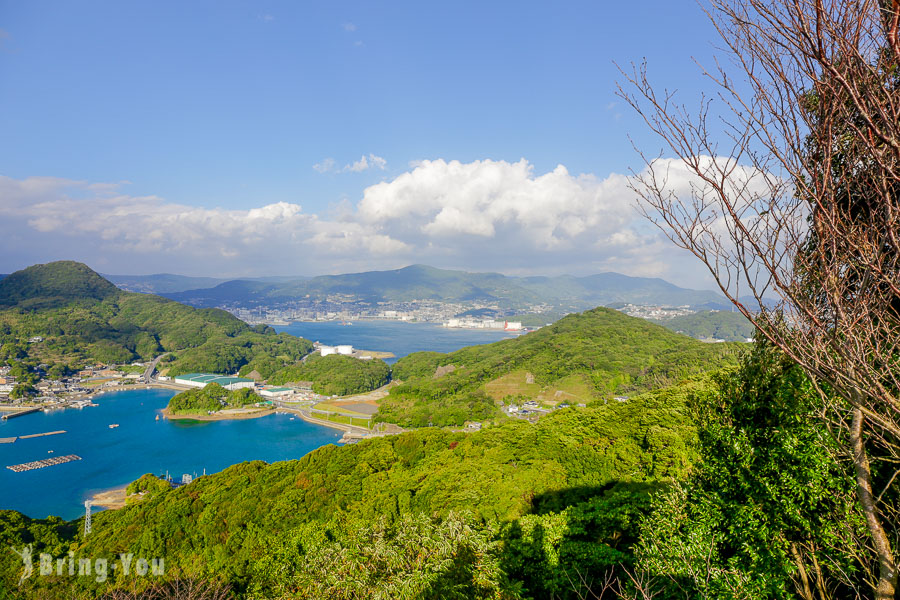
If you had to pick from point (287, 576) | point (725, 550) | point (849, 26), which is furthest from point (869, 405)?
point (287, 576)

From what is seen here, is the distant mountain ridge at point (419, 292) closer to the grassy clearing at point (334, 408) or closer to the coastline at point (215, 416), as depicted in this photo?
the coastline at point (215, 416)

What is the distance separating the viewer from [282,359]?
153 feet

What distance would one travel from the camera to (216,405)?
30.6 m

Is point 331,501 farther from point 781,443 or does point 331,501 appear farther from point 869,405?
point 869,405

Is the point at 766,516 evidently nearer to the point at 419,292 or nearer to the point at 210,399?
the point at 210,399

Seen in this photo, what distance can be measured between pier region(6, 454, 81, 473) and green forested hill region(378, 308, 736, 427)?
14624mm

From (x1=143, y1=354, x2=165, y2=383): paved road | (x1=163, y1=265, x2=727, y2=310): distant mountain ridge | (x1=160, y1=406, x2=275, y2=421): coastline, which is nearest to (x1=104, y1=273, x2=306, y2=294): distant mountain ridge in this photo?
(x1=163, y1=265, x2=727, y2=310): distant mountain ridge

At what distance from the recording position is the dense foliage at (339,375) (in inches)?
1387

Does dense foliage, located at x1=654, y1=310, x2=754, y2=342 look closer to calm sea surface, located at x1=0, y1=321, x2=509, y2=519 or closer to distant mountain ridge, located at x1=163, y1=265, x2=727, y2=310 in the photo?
calm sea surface, located at x1=0, y1=321, x2=509, y2=519

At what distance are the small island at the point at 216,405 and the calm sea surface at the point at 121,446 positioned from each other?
1.05 meters

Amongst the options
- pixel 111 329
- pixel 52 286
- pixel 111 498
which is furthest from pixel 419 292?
pixel 111 498

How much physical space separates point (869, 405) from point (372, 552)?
162 inches

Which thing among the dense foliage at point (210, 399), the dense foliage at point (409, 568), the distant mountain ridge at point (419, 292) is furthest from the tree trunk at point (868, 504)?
the distant mountain ridge at point (419, 292)

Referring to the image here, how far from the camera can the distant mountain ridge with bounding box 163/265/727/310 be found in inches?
5207
